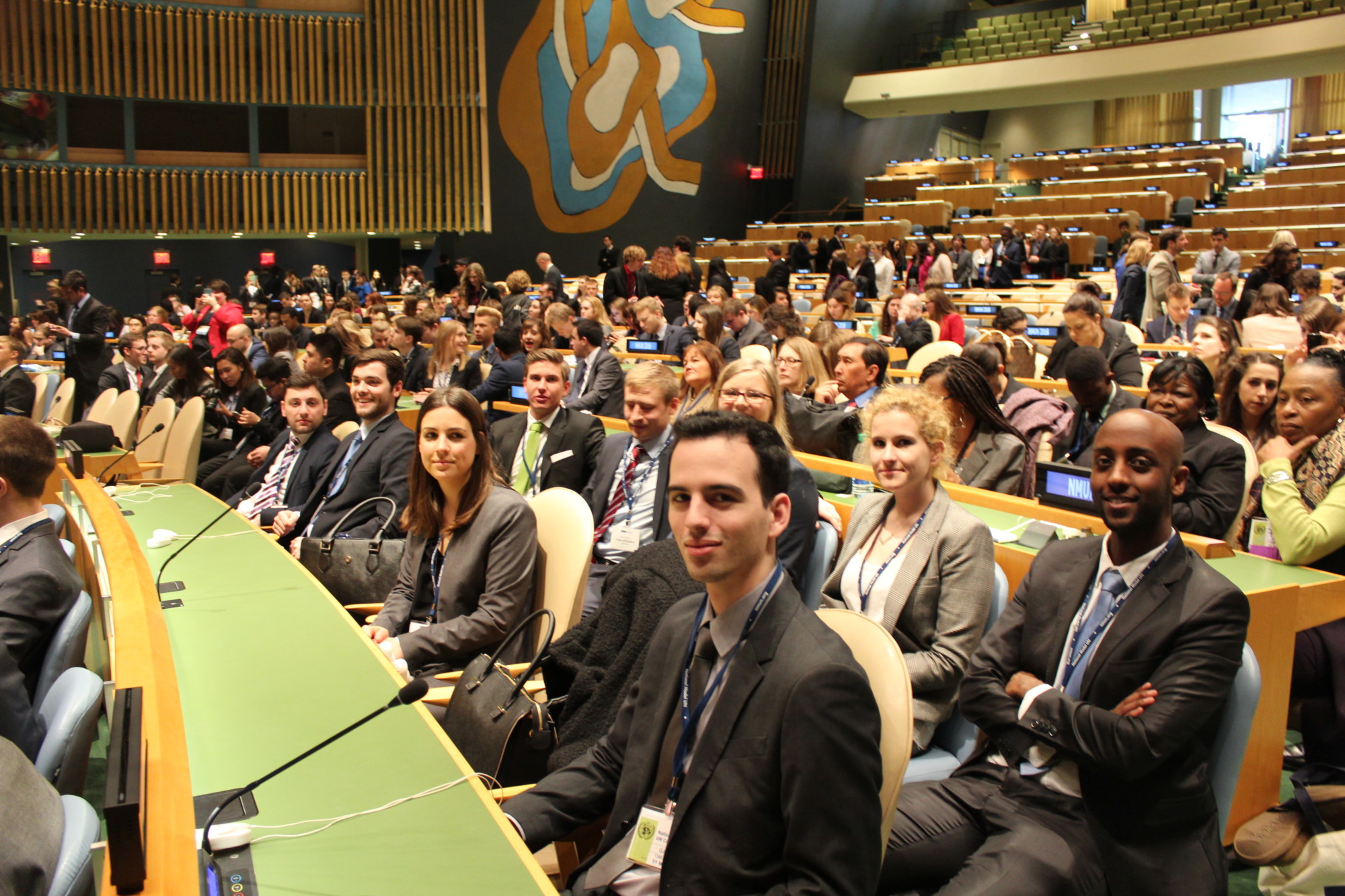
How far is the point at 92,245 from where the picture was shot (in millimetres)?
14992

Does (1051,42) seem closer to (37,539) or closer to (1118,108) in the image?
(1118,108)

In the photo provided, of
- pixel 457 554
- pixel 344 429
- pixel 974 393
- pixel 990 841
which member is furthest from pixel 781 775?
pixel 344 429

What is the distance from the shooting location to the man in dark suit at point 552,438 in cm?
417

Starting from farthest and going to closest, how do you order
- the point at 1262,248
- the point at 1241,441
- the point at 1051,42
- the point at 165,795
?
the point at 1051,42, the point at 1262,248, the point at 1241,441, the point at 165,795

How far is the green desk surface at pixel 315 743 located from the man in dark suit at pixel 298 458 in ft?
4.11

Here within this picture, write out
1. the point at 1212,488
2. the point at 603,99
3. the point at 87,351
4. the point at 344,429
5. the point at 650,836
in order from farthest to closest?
the point at 603,99, the point at 87,351, the point at 344,429, the point at 1212,488, the point at 650,836

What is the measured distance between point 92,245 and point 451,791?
16114 mm

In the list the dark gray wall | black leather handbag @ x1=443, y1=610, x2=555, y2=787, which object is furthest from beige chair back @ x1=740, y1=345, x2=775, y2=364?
the dark gray wall

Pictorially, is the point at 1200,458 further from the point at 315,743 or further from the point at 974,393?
the point at 315,743

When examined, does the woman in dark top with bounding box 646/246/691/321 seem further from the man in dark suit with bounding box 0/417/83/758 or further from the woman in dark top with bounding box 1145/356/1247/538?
the man in dark suit with bounding box 0/417/83/758

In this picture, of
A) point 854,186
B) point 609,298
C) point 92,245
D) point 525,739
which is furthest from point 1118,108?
point 525,739

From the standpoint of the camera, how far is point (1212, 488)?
3104 millimetres

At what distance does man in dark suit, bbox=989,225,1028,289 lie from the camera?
1327 cm

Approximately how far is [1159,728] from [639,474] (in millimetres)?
2169
